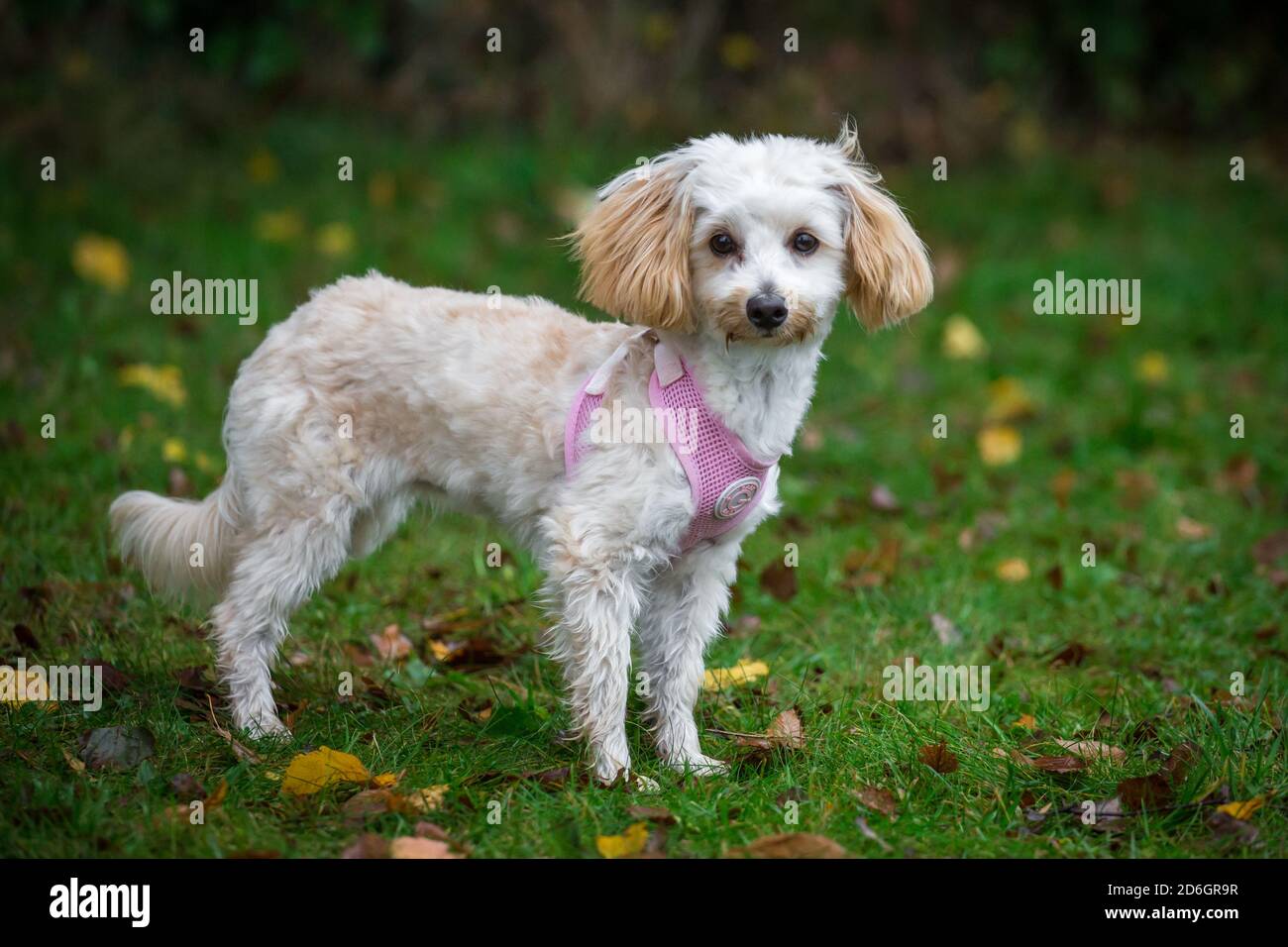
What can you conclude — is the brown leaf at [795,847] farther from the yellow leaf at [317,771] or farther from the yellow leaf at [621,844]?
the yellow leaf at [317,771]

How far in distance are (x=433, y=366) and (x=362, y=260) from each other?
13.5 ft

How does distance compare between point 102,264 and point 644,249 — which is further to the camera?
point 102,264

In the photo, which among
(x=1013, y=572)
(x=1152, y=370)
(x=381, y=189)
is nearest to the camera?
(x=1013, y=572)

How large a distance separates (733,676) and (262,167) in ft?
19.3

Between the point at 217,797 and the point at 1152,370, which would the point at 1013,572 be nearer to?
the point at 1152,370

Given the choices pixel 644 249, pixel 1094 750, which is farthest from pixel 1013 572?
pixel 644 249

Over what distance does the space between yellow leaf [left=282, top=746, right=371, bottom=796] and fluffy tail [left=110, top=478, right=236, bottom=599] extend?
93cm

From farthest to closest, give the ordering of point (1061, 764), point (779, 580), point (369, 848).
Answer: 1. point (779, 580)
2. point (1061, 764)
3. point (369, 848)

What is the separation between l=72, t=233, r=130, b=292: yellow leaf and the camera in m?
7.18

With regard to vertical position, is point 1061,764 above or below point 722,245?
below

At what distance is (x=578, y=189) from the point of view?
838 centimetres

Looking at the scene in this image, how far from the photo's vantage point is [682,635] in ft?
12.4

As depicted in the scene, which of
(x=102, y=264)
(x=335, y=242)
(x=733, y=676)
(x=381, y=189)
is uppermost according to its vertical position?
(x=381, y=189)
